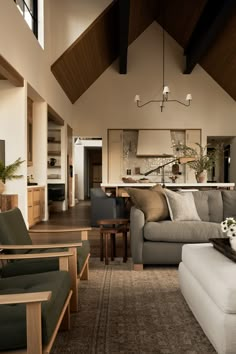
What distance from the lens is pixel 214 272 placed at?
1948mm

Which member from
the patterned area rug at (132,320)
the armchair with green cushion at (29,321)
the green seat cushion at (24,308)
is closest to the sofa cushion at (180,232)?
the patterned area rug at (132,320)

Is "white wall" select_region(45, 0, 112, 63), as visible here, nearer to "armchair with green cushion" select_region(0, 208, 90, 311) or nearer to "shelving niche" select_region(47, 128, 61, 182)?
"shelving niche" select_region(47, 128, 61, 182)

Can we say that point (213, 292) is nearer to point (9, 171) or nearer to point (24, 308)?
point (24, 308)

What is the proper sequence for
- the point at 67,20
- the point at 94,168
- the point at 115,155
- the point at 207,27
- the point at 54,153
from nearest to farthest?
the point at 67,20, the point at 207,27, the point at 54,153, the point at 115,155, the point at 94,168

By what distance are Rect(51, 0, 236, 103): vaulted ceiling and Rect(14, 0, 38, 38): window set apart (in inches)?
37.2

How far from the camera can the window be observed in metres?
6.02

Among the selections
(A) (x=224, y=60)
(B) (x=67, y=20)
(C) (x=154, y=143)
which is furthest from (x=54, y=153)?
(A) (x=224, y=60)

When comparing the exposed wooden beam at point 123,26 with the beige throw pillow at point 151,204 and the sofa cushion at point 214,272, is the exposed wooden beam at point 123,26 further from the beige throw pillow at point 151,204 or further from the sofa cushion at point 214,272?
the sofa cushion at point 214,272

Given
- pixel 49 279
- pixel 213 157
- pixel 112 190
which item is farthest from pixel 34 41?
pixel 49 279

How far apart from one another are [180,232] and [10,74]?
3.39 metres

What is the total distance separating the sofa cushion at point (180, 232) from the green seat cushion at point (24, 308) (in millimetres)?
1609

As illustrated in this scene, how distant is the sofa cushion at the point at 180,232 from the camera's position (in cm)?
347

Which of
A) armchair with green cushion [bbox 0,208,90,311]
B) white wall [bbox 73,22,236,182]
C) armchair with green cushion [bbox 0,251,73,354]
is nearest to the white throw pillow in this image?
armchair with green cushion [bbox 0,208,90,311]

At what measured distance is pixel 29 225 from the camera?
600 centimetres
